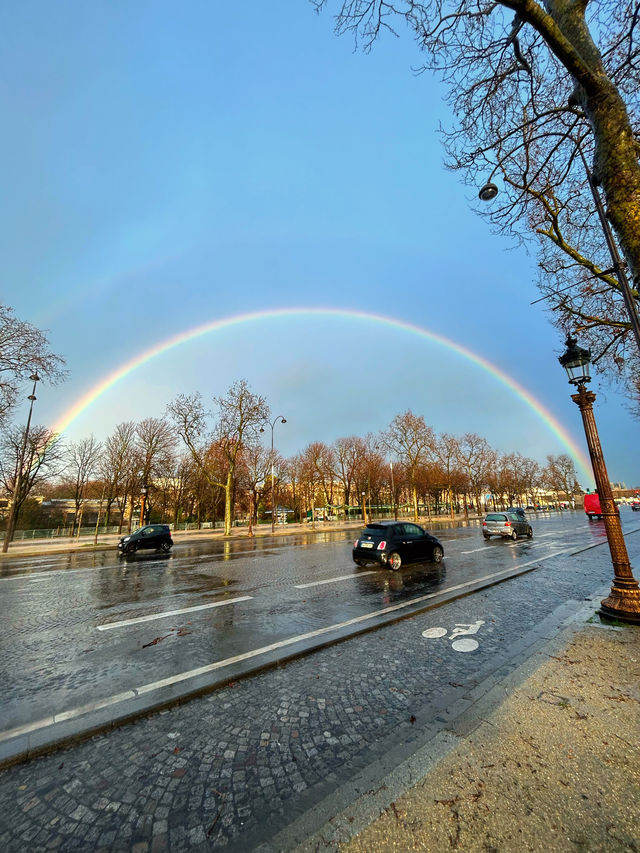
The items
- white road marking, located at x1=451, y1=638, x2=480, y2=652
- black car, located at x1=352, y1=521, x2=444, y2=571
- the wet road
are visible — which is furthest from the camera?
black car, located at x1=352, y1=521, x2=444, y2=571

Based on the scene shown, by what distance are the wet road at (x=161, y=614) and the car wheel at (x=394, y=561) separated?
22 cm

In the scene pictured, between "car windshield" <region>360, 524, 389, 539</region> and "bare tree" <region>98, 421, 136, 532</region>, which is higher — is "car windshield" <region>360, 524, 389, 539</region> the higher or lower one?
the lower one

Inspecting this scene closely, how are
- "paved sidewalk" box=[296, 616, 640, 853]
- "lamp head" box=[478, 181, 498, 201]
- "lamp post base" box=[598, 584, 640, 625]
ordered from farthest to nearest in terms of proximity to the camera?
"lamp head" box=[478, 181, 498, 201], "lamp post base" box=[598, 584, 640, 625], "paved sidewalk" box=[296, 616, 640, 853]

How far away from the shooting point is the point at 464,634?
240 inches

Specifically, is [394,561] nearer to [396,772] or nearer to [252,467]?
[396,772]

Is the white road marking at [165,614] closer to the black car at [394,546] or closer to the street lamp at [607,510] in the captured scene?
the black car at [394,546]

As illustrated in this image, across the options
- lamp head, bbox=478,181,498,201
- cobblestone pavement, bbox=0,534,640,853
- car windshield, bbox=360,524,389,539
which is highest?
lamp head, bbox=478,181,498,201

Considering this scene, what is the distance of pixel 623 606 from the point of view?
5.96 meters

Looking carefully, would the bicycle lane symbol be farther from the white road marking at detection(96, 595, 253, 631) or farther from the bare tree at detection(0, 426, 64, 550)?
the bare tree at detection(0, 426, 64, 550)

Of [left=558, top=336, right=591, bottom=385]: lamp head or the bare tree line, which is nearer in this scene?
[left=558, top=336, right=591, bottom=385]: lamp head

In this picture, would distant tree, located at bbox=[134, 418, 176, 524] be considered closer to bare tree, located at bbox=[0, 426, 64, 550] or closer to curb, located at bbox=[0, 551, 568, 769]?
bare tree, located at bbox=[0, 426, 64, 550]

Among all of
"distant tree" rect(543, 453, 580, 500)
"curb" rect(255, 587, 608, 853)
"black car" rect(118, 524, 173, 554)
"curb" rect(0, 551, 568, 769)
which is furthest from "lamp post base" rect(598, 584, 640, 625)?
"distant tree" rect(543, 453, 580, 500)

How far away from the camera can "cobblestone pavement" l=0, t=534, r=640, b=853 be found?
2.40 metres

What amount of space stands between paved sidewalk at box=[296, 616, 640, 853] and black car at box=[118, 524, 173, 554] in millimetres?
21696
